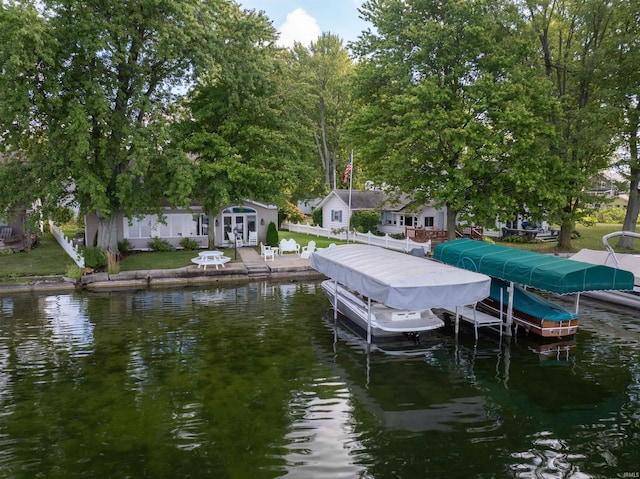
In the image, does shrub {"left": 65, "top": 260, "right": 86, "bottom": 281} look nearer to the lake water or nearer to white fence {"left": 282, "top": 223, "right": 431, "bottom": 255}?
the lake water

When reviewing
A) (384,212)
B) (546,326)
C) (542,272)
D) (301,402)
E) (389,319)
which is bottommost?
(301,402)

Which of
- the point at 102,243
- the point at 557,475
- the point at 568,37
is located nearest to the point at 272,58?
the point at 102,243

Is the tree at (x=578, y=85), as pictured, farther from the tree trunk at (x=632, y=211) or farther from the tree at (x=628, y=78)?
the tree trunk at (x=632, y=211)

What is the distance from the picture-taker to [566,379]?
10711 millimetres

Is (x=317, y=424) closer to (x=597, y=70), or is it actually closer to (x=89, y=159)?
(x=89, y=159)

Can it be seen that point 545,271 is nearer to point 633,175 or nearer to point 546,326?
point 546,326

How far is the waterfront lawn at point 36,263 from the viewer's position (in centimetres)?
2161

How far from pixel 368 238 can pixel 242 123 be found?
12214 millimetres

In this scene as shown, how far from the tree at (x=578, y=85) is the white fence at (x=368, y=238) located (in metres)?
8.56

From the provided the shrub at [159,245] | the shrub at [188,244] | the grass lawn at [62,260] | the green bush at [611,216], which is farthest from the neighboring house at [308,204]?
the green bush at [611,216]

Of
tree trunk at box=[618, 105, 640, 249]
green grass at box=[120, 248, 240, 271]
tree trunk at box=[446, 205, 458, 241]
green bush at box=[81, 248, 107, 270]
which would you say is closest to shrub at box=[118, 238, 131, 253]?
green grass at box=[120, 248, 240, 271]

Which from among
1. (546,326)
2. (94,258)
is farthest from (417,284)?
(94,258)

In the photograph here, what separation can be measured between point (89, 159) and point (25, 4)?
286 inches

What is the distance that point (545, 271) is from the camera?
1248cm
